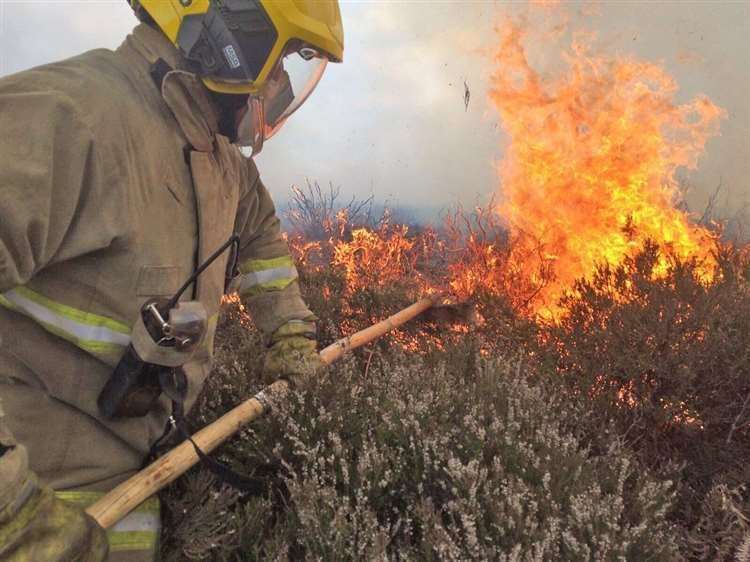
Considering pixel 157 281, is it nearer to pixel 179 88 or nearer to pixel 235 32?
pixel 179 88

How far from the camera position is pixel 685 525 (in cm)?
290

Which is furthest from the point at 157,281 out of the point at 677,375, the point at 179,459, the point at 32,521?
the point at 677,375

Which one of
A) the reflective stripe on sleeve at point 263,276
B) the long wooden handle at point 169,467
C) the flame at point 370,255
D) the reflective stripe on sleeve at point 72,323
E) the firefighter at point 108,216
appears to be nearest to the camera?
the firefighter at point 108,216

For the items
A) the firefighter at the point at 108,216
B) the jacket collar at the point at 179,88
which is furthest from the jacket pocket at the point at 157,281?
the jacket collar at the point at 179,88

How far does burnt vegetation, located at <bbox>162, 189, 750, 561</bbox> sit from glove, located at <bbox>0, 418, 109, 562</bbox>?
31.7 inches

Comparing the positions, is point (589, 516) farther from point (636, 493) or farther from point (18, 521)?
point (18, 521)

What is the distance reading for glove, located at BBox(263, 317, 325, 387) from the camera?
3168 mm

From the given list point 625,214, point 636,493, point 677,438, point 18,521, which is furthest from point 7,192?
point 625,214

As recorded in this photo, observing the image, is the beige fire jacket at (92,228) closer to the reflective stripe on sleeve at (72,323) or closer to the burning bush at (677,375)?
the reflective stripe on sleeve at (72,323)

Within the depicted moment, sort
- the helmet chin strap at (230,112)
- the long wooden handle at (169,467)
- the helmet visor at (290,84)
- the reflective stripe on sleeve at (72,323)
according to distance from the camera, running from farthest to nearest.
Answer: the helmet visor at (290,84)
the helmet chin strap at (230,112)
the long wooden handle at (169,467)
the reflective stripe on sleeve at (72,323)

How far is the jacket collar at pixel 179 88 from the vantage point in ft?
6.98

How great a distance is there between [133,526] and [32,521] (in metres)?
0.82

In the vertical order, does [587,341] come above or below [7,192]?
above

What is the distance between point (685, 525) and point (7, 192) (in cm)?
347
